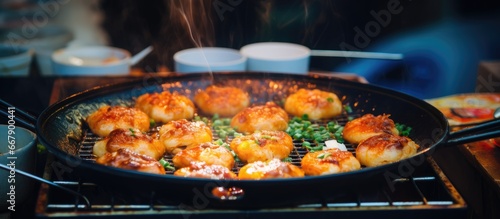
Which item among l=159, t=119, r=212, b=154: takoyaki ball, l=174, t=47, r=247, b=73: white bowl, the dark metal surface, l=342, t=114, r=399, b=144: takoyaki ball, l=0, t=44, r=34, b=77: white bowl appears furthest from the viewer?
l=0, t=44, r=34, b=77: white bowl

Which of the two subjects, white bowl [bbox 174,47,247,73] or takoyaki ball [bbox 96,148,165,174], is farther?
white bowl [bbox 174,47,247,73]

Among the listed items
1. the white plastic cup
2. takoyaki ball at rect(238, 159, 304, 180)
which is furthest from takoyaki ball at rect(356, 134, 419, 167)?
the white plastic cup

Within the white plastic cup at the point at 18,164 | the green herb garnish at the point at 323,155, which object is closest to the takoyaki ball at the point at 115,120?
the white plastic cup at the point at 18,164

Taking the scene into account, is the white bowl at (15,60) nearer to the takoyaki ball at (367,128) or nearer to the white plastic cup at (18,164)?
the white plastic cup at (18,164)

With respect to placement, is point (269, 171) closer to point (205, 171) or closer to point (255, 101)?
point (205, 171)

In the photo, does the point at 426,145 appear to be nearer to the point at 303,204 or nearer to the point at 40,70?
the point at 303,204

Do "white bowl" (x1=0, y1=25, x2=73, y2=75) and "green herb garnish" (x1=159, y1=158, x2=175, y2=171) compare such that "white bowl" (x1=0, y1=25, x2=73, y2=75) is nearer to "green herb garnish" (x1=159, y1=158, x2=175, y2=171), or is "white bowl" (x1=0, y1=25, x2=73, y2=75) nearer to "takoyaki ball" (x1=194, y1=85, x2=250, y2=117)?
"takoyaki ball" (x1=194, y1=85, x2=250, y2=117)

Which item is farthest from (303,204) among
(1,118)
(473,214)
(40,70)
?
(40,70)
